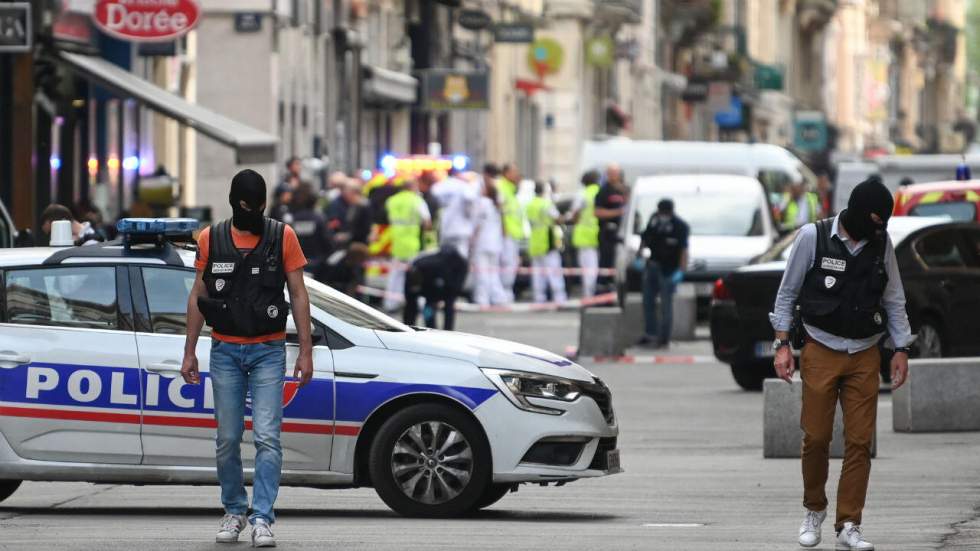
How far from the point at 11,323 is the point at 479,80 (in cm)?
3475

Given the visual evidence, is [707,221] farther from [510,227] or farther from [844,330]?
[844,330]

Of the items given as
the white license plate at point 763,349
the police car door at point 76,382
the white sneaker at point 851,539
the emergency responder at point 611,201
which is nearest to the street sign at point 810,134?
the emergency responder at point 611,201

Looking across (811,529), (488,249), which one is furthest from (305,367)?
(488,249)

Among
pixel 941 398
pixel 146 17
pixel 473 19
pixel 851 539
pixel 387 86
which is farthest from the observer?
pixel 473 19

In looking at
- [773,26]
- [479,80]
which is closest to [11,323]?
[479,80]

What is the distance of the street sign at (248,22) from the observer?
1570 inches

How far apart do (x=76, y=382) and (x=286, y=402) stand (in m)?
1.02

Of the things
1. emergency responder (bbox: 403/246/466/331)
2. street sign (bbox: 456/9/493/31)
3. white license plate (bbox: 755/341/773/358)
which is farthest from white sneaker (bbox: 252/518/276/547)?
street sign (bbox: 456/9/493/31)

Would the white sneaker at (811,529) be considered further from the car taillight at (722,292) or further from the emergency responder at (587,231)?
the emergency responder at (587,231)

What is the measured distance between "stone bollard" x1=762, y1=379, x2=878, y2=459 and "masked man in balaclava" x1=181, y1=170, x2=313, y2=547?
555 centimetres

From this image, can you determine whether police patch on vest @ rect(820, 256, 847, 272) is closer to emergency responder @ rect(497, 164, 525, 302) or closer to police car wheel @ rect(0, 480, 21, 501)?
police car wheel @ rect(0, 480, 21, 501)

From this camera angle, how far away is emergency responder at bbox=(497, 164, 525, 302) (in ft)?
123

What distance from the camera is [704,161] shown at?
1575 inches

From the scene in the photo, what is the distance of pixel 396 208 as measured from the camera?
32906 millimetres
